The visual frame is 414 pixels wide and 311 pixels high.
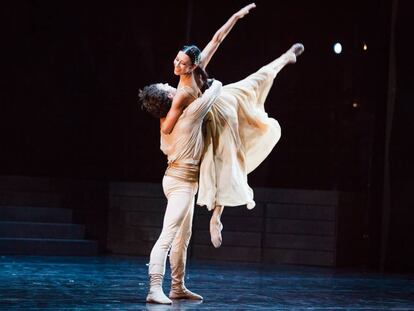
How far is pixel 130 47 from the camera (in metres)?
10.5

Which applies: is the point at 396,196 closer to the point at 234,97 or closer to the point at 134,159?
the point at 134,159

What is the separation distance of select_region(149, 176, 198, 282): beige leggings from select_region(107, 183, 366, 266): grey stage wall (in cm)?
429

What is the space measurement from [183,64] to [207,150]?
56 cm

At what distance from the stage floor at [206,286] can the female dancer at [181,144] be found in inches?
11.7

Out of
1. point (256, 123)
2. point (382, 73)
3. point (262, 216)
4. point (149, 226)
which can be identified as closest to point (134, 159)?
point (149, 226)

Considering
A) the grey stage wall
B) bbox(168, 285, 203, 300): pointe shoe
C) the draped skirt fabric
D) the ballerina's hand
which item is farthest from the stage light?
bbox(168, 285, 203, 300): pointe shoe

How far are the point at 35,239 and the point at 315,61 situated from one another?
357 centimetres

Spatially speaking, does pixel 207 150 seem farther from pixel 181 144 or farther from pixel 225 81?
pixel 225 81

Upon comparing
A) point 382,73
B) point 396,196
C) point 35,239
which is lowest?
point 35,239

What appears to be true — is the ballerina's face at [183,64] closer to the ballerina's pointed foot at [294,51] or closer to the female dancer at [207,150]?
the female dancer at [207,150]

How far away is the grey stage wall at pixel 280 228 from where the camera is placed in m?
9.55

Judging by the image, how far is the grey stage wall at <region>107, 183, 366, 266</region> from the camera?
9555mm

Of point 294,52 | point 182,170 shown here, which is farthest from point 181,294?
point 294,52

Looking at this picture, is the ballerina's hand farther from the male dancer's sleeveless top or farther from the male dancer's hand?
the male dancer's sleeveless top
